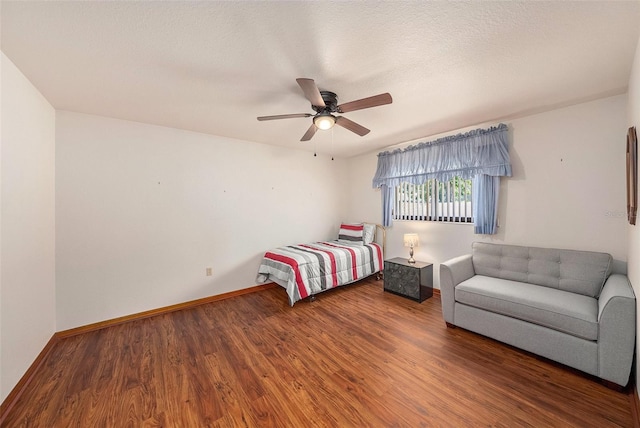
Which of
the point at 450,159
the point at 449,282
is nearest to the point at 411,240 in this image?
the point at 449,282

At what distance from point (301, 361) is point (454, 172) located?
3087mm

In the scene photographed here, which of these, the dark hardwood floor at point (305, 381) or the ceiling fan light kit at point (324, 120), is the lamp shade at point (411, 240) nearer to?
the dark hardwood floor at point (305, 381)

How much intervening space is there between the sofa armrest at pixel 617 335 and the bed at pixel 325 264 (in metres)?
2.60

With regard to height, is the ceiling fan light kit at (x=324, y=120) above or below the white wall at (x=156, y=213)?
above

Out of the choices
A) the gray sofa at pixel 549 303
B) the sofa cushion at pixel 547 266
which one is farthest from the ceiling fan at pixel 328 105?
the sofa cushion at pixel 547 266

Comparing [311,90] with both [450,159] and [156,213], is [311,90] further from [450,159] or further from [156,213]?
[156,213]

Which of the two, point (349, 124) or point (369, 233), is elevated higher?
point (349, 124)

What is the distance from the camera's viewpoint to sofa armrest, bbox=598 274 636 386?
5.27 feet

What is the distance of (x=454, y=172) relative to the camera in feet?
10.9

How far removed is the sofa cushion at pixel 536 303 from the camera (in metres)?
1.81

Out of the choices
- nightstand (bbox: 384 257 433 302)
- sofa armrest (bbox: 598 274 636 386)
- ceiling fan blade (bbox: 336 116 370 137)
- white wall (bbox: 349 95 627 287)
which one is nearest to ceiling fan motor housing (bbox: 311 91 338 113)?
ceiling fan blade (bbox: 336 116 370 137)

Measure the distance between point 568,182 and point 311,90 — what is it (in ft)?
9.61

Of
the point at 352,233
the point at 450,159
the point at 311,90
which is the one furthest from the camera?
the point at 352,233

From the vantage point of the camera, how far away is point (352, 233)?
4.54 meters
